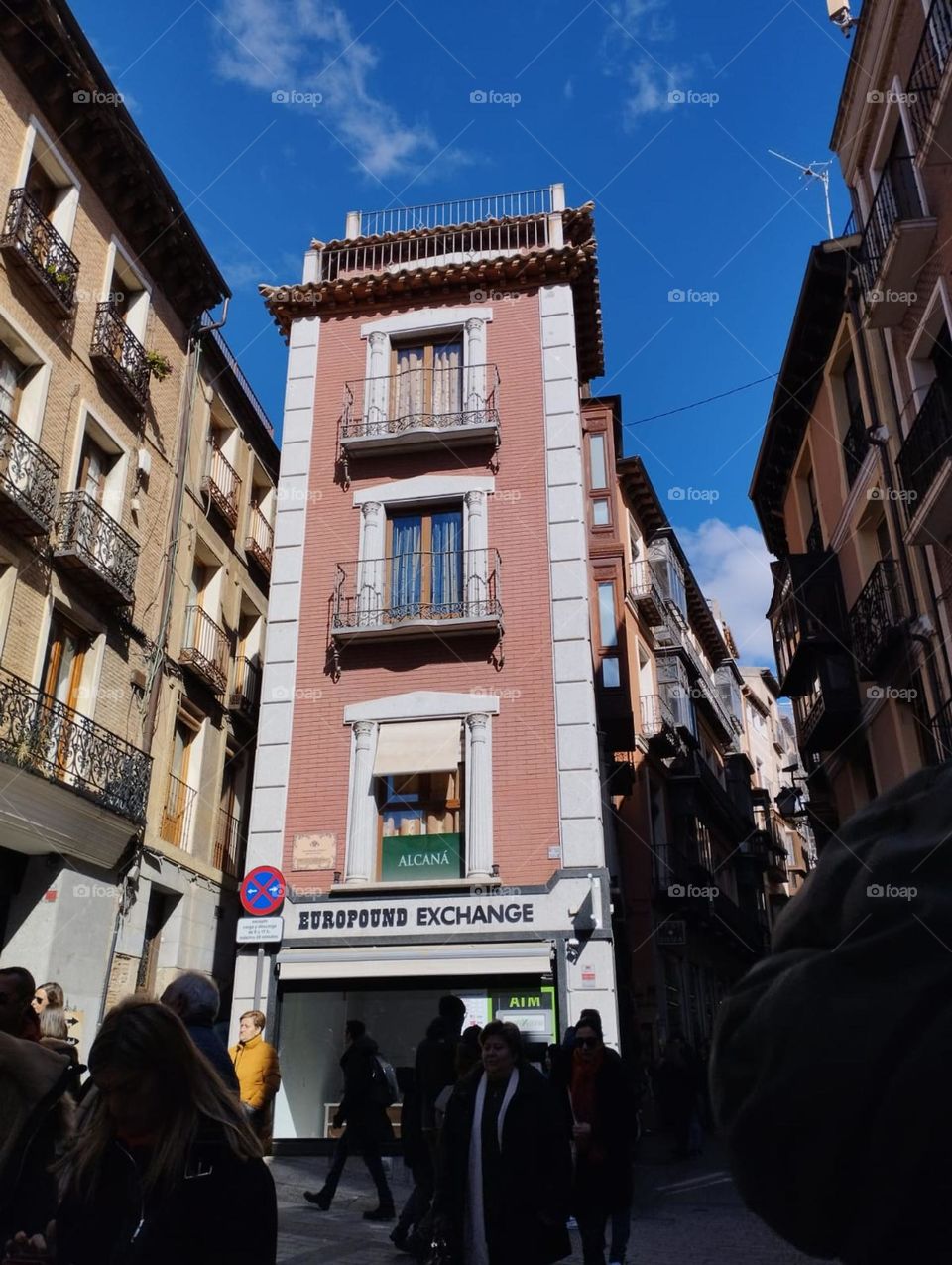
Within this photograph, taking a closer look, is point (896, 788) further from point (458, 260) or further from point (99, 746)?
point (458, 260)

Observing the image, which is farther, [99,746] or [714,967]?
[714,967]

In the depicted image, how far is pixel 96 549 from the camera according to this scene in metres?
15.2

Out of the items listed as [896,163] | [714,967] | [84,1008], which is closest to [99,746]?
[84,1008]

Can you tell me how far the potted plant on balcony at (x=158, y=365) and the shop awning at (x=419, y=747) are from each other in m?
7.96

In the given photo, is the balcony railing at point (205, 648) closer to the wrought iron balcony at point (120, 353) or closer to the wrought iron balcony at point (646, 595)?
the wrought iron balcony at point (120, 353)

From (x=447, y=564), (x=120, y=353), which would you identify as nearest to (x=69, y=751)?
(x=447, y=564)

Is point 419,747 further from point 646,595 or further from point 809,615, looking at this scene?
point 646,595

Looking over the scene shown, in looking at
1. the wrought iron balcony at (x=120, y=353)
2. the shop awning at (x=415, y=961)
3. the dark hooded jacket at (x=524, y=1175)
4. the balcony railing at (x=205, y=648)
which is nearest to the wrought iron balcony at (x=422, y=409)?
the wrought iron balcony at (x=120, y=353)

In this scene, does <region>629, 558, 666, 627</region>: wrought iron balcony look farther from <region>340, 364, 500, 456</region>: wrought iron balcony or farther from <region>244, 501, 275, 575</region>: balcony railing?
<region>340, 364, 500, 456</region>: wrought iron balcony

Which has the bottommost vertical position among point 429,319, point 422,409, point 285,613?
point 285,613

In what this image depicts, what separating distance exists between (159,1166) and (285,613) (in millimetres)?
14645

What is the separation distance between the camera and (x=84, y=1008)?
45.0 feet

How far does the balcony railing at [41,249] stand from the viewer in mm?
13766

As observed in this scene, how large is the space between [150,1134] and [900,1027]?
2.23 metres
